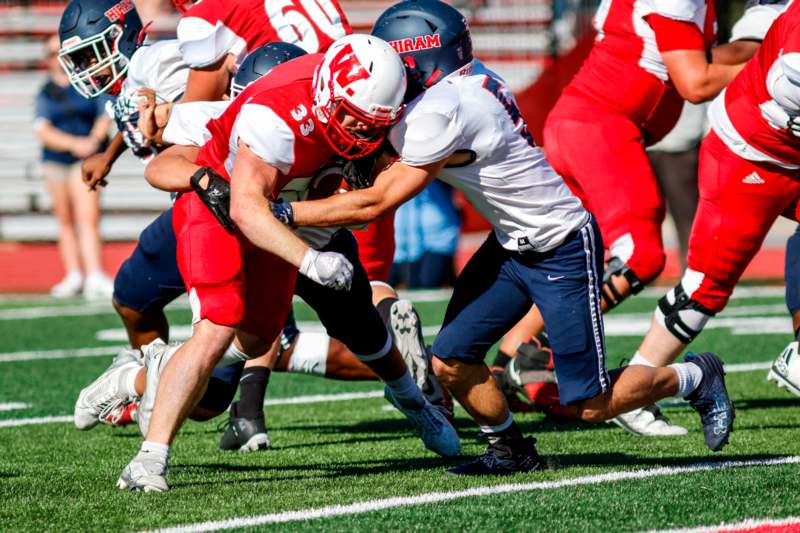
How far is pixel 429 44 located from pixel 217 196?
2.81 ft

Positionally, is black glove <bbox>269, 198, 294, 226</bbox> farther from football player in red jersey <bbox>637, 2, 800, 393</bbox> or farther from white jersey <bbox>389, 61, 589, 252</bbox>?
football player in red jersey <bbox>637, 2, 800, 393</bbox>

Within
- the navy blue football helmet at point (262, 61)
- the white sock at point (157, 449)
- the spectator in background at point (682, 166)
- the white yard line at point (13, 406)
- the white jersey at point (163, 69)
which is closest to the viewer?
the white sock at point (157, 449)

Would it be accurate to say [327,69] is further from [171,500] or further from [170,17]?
[170,17]

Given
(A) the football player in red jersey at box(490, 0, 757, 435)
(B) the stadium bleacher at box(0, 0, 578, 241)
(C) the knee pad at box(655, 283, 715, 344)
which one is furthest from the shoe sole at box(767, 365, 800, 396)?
(B) the stadium bleacher at box(0, 0, 578, 241)

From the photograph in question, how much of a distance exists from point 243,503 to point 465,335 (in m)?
0.95

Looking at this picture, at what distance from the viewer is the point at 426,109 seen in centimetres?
386

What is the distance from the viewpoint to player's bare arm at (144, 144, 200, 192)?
13.6ft

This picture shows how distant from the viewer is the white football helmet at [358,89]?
3771mm

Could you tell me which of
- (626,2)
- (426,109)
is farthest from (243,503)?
(626,2)

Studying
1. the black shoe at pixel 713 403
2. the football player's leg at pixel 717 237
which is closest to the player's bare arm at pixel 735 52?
the football player's leg at pixel 717 237

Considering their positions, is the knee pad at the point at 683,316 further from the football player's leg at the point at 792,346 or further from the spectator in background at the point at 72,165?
the spectator in background at the point at 72,165

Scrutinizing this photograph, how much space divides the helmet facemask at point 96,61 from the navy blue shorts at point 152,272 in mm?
689

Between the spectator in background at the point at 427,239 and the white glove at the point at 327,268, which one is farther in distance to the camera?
the spectator in background at the point at 427,239

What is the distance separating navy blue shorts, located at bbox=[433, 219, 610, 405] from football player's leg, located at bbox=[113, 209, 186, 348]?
119 centimetres
